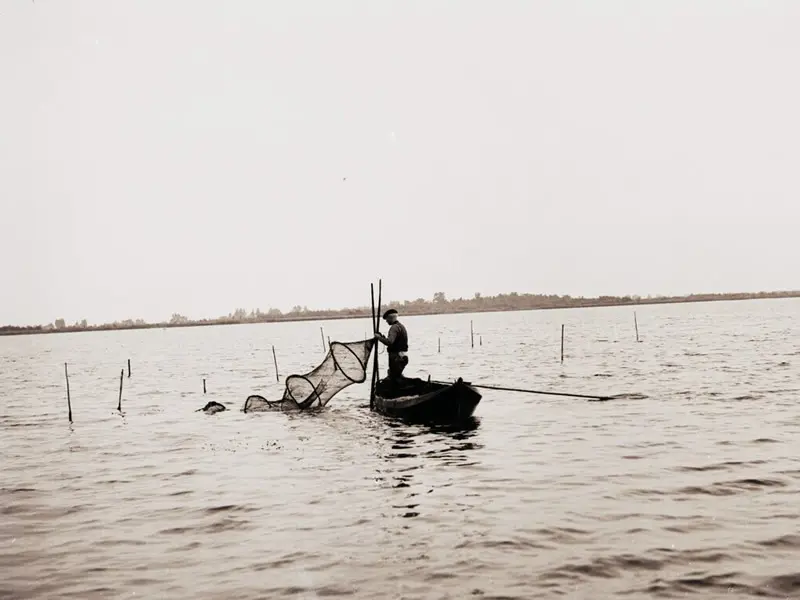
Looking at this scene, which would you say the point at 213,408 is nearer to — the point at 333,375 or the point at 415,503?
the point at 333,375

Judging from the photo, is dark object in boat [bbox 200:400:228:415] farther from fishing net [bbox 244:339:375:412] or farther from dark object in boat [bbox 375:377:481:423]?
dark object in boat [bbox 375:377:481:423]

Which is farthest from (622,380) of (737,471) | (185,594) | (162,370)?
(162,370)

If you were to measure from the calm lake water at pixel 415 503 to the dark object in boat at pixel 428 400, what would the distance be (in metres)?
0.67

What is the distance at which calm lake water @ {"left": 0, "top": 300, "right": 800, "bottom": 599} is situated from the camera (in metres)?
7.55

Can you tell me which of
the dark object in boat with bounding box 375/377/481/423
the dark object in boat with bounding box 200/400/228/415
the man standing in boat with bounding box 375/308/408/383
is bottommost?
the dark object in boat with bounding box 200/400/228/415

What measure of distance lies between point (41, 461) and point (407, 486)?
8.52 metres

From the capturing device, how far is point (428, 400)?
1781 centimetres

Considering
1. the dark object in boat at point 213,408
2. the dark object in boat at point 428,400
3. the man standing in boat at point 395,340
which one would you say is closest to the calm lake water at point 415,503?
the dark object in boat at point 213,408

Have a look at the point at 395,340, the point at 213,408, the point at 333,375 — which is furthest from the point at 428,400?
the point at 213,408

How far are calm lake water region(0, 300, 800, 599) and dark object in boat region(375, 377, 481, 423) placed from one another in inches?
26.5

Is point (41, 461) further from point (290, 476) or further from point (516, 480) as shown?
point (516, 480)

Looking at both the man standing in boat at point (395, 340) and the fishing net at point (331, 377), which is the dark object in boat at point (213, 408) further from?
the man standing in boat at point (395, 340)

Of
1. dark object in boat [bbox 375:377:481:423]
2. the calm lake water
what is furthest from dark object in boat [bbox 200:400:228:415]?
dark object in boat [bbox 375:377:481:423]

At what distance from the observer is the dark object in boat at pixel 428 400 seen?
57.9 feet
